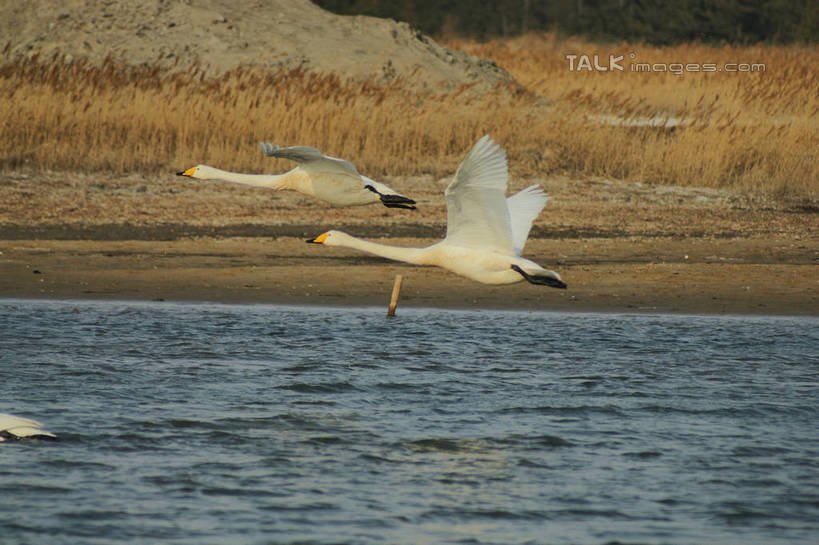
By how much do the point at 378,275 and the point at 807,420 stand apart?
21.0 feet

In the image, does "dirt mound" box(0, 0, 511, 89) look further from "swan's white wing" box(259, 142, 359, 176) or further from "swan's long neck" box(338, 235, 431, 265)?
"swan's long neck" box(338, 235, 431, 265)

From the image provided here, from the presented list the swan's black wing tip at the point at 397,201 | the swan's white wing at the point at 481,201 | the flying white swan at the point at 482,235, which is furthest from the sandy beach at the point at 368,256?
the swan's white wing at the point at 481,201

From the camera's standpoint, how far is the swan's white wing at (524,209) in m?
10.4

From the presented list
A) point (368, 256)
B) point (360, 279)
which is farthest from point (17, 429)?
point (368, 256)

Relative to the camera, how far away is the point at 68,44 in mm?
27578

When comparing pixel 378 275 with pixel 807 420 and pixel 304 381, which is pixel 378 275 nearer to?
pixel 304 381

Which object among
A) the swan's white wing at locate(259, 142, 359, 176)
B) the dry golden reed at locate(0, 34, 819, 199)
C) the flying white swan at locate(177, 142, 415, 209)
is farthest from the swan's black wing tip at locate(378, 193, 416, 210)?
the dry golden reed at locate(0, 34, 819, 199)

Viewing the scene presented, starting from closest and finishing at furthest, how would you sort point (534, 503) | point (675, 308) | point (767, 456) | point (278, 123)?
point (534, 503), point (767, 456), point (675, 308), point (278, 123)

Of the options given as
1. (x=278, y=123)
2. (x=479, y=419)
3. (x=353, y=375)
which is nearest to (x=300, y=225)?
(x=278, y=123)

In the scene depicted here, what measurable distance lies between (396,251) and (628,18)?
49210 mm

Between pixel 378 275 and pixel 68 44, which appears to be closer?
pixel 378 275

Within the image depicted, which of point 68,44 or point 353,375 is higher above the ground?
point 68,44

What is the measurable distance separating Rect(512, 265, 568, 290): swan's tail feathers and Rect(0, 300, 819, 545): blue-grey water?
2.83 feet

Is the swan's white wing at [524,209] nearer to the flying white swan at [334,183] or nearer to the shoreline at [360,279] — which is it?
the flying white swan at [334,183]
